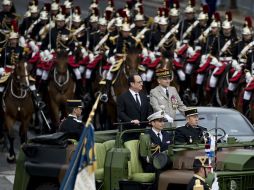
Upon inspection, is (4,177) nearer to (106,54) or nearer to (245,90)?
(245,90)

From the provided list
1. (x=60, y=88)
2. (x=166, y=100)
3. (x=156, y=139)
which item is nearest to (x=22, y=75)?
(x=60, y=88)

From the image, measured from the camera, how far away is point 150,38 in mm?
38531

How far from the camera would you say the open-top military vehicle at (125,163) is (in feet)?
66.2

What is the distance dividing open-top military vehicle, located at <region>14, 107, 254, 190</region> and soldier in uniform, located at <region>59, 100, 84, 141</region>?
34 cm

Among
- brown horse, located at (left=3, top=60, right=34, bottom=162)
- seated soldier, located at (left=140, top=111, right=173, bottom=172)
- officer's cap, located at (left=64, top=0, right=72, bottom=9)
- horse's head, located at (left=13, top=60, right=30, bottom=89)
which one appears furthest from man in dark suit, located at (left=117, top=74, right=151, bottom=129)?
officer's cap, located at (left=64, top=0, right=72, bottom=9)

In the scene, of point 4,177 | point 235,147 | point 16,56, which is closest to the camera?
point 235,147

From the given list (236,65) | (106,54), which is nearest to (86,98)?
(106,54)

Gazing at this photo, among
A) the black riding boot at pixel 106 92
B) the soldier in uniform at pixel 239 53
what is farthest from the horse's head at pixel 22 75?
the soldier in uniform at pixel 239 53

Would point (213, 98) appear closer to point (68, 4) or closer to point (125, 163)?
point (68, 4)

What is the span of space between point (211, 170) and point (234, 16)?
29.8 m

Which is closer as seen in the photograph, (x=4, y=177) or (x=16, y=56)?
(x=4, y=177)

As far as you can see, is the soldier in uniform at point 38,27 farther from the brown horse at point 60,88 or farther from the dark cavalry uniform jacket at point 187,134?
the dark cavalry uniform jacket at point 187,134

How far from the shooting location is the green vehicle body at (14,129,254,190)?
20156 millimetres

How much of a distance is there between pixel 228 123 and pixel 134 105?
1.50m
